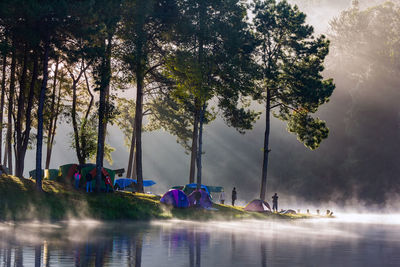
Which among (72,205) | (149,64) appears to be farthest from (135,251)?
(149,64)

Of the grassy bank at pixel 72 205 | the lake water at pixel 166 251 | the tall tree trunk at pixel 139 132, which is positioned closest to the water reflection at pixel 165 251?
the lake water at pixel 166 251

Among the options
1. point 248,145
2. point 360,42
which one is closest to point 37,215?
point 360,42

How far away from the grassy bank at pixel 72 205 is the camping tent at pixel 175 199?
673 mm

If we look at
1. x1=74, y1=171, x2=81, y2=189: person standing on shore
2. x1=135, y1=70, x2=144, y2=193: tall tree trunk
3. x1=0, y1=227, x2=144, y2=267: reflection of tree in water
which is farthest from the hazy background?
x1=0, y1=227, x2=144, y2=267: reflection of tree in water

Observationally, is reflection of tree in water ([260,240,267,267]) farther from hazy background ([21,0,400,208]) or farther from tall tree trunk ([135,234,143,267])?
hazy background ([21,0,400,208])

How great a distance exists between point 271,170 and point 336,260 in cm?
11259

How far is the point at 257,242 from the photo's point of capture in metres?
19.2

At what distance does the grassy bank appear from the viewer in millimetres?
27750

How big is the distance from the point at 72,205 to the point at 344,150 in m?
86.2

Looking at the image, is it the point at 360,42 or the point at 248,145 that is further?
the point at 248,145

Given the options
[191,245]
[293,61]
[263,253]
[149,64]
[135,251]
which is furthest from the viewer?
[293,61]

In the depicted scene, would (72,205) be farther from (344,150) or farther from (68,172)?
(344,150)

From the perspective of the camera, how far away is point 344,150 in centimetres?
10850

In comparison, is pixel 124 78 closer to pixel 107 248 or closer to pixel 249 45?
pixel 249 45
